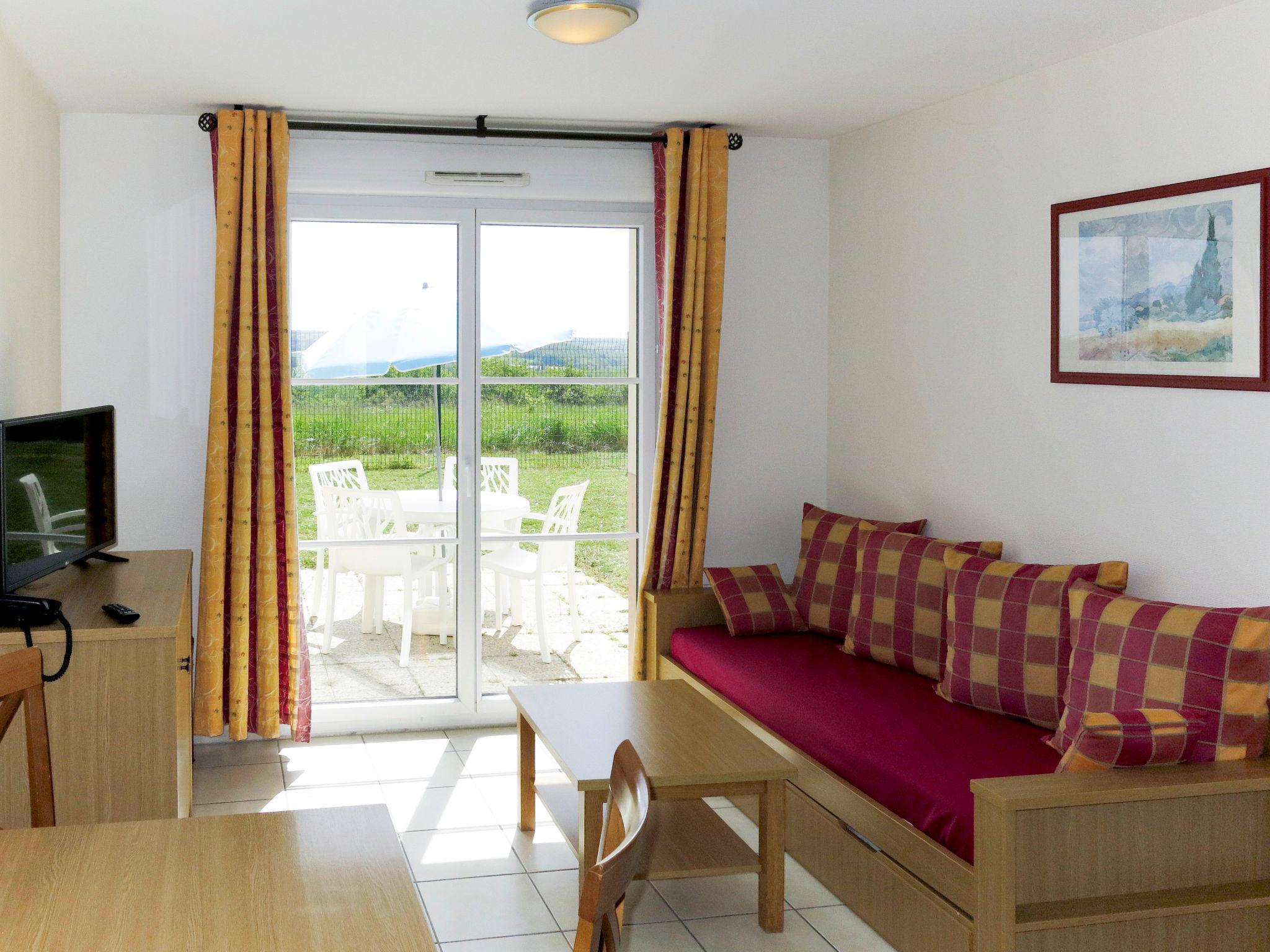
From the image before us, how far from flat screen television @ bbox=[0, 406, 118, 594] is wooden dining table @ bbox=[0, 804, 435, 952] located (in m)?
1.30

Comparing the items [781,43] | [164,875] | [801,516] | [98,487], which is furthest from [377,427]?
[164,875]

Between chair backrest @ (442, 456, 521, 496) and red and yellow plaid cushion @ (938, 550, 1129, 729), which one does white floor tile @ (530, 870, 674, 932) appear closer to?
red and yellow plaid cushion @ (938, 550, 1129, 729)

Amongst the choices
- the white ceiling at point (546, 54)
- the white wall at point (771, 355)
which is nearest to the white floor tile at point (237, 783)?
the white wall at point (771, 355)

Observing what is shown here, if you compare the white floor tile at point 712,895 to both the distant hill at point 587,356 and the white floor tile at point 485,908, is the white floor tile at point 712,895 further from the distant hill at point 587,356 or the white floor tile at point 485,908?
the distant hill at point 587,356

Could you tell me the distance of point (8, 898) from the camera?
5.28 ft

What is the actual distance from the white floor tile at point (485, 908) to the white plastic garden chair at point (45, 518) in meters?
1.46

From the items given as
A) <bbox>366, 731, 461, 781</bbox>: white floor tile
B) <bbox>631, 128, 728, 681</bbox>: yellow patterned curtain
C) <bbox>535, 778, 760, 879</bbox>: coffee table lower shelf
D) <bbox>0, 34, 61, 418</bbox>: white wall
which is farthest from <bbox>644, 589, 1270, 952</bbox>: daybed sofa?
<bbox>0, 34, 61, 418</bbox>: white wall

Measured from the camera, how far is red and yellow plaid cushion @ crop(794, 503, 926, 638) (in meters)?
4.50

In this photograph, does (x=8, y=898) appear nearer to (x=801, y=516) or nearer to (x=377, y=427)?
(x=377, y=427)

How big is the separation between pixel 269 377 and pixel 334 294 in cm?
52

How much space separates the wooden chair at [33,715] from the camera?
83.4 inches

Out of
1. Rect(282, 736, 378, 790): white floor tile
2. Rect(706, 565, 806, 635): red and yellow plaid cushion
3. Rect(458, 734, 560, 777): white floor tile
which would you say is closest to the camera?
Rect(282, 736, 378, 790): white floor tile

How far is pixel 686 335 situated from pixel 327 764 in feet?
7.37

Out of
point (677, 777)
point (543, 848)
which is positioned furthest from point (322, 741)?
point (677, 777)
